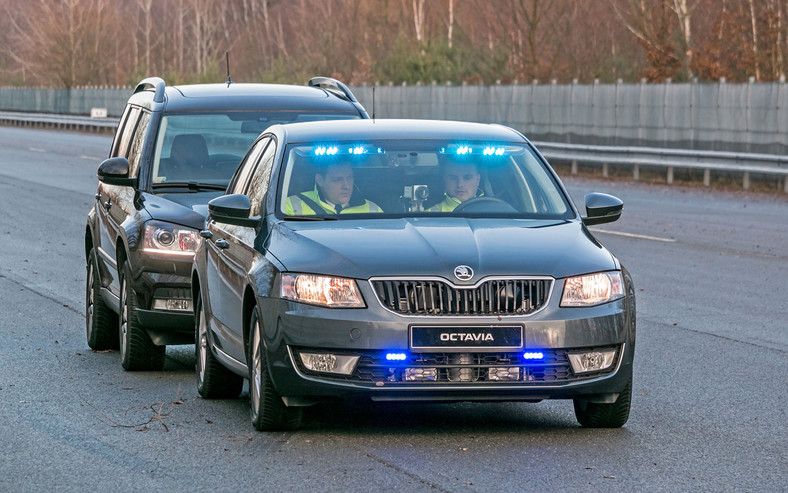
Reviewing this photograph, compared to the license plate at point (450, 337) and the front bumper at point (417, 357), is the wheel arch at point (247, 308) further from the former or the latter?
the license plate at point (450, 337)

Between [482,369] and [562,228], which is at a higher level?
[562,228]

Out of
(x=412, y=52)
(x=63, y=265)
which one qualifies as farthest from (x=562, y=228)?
(x=412, y=52)

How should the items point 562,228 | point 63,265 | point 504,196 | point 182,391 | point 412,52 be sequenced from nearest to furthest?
point 562,228, point 504,196, point 182,391, point 63,265, point 412,52

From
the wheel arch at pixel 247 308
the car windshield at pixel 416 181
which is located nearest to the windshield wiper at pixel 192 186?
the car windshield at pixel 416 181

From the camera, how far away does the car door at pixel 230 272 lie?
788 cm

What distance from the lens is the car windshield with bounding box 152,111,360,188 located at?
418 inches

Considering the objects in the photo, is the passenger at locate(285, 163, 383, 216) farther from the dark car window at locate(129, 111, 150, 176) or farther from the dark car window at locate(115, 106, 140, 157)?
the dark car window at locate(115, 106, 140, 157)

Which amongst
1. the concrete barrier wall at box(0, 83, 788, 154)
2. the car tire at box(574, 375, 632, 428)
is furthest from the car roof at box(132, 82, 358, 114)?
the concrete barrier wall at box(0, 83, 788, 154)

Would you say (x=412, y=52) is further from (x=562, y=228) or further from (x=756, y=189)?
(x=562, y=228)

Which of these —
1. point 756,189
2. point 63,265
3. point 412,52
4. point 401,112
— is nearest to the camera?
point 63,265

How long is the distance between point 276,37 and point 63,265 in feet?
370

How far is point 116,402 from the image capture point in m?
8.54

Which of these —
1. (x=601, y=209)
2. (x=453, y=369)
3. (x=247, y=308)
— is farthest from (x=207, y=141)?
(x=453, y=369)

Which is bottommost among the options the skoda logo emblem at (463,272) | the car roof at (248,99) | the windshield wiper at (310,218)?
the skoda logo emblem at (463,272)
